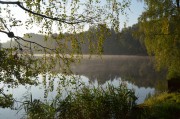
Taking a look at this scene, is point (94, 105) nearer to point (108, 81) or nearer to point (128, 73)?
point (108, 81)

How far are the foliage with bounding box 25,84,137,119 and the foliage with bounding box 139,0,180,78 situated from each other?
6065mm

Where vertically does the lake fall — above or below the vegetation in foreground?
below

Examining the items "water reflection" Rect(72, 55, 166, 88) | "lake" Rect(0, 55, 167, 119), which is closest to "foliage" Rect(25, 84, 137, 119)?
"lake" Rect(0, 55, 167, 119)

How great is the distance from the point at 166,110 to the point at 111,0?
4.41 metres

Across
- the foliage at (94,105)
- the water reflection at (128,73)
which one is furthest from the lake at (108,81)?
the foliage at (94,105)

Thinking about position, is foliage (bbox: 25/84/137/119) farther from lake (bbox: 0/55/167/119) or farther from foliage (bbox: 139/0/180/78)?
foliage (bbox: 139/0/180/78)

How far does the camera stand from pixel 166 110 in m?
8.45

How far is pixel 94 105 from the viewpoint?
27.7ft

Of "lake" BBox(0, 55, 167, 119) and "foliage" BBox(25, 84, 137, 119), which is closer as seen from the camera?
"foliage" BBox(25, 84, 137, 119)

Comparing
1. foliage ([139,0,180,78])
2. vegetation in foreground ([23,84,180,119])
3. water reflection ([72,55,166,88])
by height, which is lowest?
water reflection ([72,55,166,88])

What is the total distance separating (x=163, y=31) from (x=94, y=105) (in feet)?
23.7

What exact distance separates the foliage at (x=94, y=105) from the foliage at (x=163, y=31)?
6.06 metres

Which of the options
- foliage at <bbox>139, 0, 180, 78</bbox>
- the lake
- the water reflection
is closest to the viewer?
the lake

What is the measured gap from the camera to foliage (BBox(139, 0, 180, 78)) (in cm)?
1427
